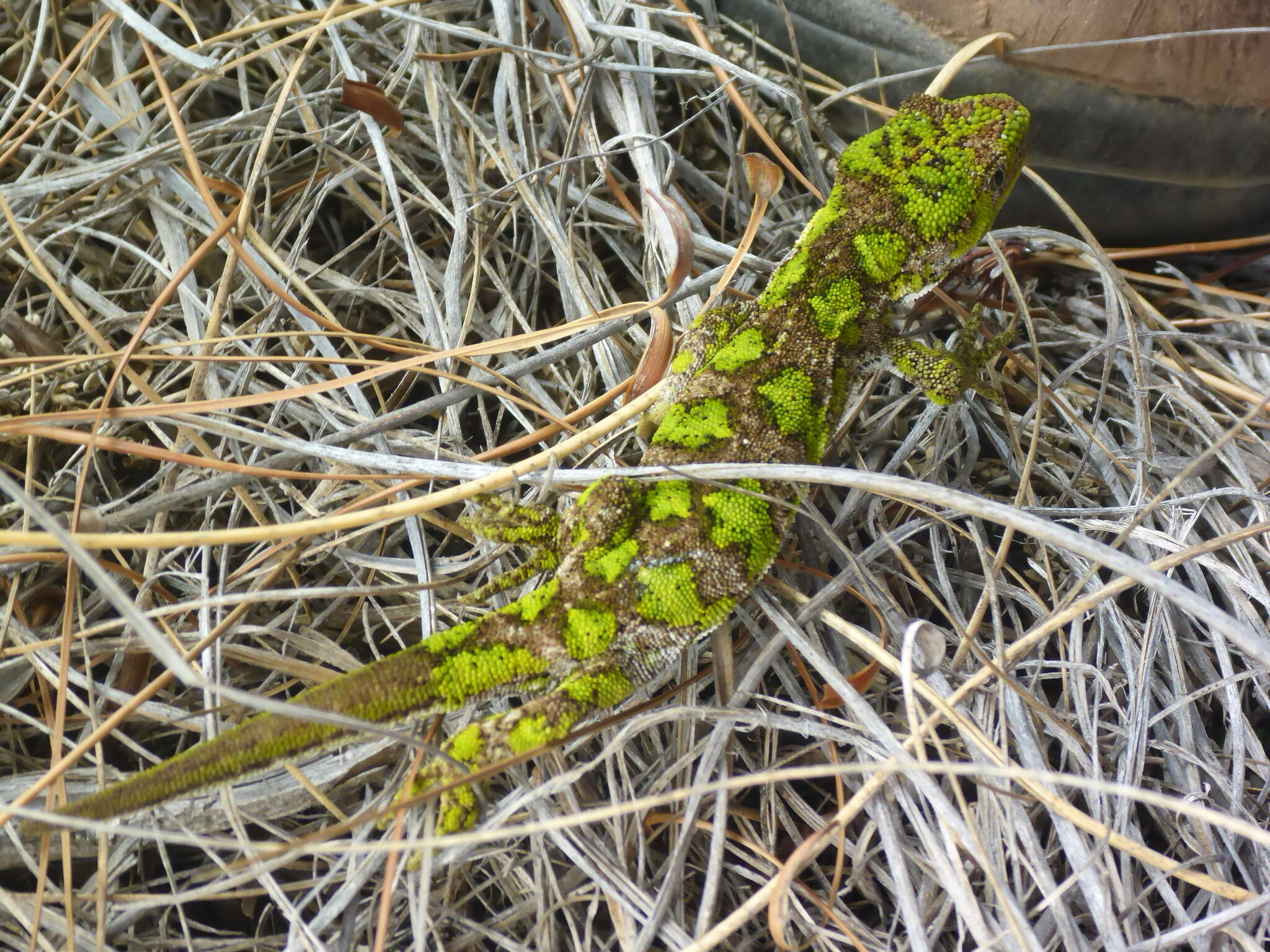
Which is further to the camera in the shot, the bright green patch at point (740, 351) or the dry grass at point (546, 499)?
the bright green patch at point (740, 351)

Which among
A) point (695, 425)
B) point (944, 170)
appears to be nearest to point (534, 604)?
point (695, 425)

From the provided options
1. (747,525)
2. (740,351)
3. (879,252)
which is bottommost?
(747,525)

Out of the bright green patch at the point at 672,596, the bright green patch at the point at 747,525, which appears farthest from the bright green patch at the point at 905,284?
the bright green patch at the point at 672,596

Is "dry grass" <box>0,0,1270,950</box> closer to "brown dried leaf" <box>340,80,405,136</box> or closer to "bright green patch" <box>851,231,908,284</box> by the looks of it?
"brown dried leaf" <box>340,80,405,136</box>

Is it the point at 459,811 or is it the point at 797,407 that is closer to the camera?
the point at 459,811

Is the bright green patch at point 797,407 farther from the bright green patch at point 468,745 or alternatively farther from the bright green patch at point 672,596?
the bright green patch at point 468,745

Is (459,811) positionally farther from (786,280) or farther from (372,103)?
(372,103)

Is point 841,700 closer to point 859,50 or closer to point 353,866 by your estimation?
point 353,866

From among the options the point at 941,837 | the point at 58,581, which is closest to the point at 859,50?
the point at 941,837
